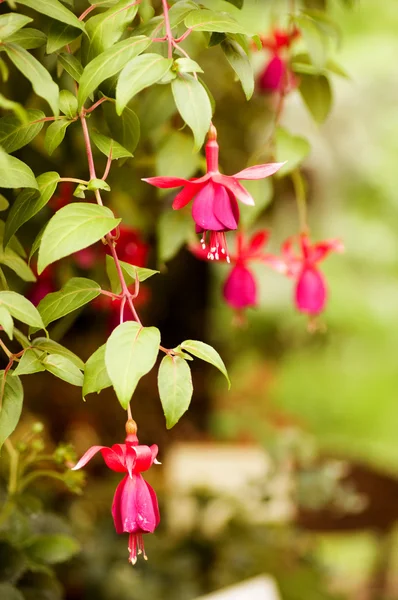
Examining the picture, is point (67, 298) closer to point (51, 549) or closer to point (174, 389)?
point (174, 389)

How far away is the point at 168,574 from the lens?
105 cm

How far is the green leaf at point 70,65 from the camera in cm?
45

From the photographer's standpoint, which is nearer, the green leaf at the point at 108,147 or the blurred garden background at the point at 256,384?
the green leaf at the point at 108,147

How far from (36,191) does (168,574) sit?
758 millimetres

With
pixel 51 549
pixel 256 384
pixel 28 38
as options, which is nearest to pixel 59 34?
pixel 28 38

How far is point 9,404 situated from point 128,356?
0.32ft

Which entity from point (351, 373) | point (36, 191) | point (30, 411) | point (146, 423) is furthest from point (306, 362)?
point (36, 191)

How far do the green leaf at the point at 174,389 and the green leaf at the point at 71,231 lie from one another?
2.9 inches

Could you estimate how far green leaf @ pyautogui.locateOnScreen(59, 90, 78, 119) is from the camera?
1.45 ft

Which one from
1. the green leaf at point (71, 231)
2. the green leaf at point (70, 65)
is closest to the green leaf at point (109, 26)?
the green leaf at point (70, 65)

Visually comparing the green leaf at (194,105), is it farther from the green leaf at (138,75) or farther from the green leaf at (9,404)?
the green leaf at (9,404)

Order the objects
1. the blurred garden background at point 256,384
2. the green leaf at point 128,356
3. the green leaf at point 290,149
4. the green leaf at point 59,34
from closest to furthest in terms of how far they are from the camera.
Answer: the green leaf at point 128,356 → the green leaf at point 59,34 → the green leaf at point 290,149 → the blurred garden background at point 256,384

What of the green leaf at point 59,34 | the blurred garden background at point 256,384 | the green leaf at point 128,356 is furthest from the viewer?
the blurred garden background at point 256,384

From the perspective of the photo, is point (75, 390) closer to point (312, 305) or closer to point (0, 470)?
point (0, 470)
